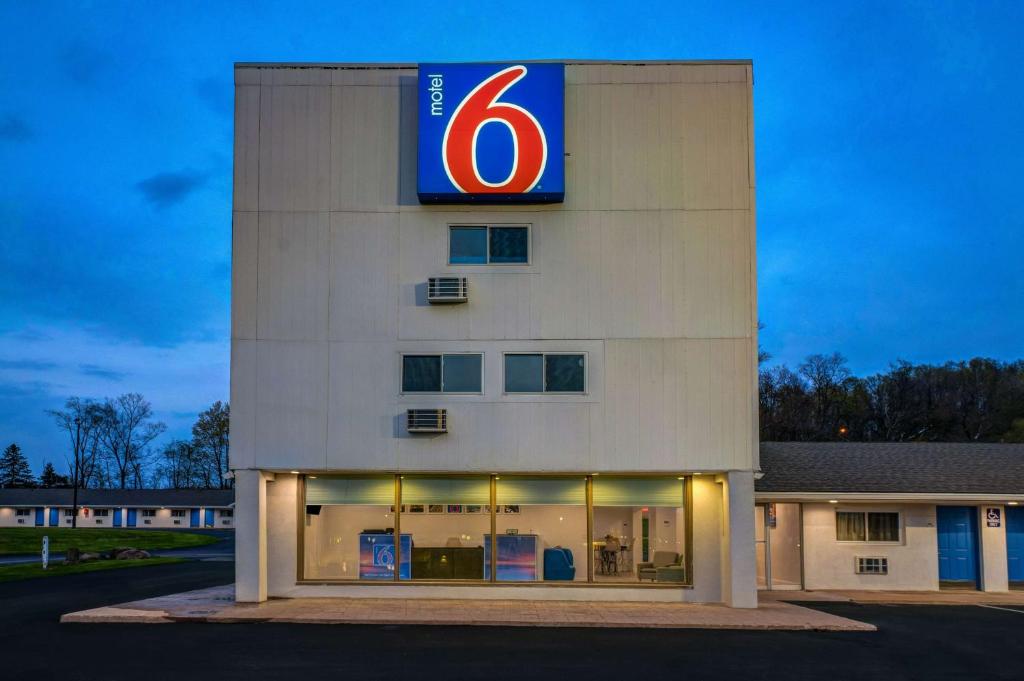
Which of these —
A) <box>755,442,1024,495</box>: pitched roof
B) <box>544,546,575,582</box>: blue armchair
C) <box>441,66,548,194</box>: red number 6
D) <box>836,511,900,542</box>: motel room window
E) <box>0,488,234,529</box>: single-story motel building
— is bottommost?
<box>0,488,234,529</box>: single-story motel building

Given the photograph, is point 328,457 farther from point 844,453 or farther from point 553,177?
point 844,453

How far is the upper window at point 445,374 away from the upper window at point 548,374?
766 millimetres

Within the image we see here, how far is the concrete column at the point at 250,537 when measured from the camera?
1797cm

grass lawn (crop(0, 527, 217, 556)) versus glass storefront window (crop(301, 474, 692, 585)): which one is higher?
glass storefront window (crop(301, 474, 692, 585))

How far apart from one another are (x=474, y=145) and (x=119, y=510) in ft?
205

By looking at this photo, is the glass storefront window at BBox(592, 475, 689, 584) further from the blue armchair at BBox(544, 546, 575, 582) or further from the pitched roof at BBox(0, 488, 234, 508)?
the pitched roof at BBox(0, 488, 234, 508)

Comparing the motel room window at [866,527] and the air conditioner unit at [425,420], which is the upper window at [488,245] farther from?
the motel room window at [866,527]

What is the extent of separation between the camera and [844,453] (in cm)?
2498

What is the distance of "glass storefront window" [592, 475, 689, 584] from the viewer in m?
18.7

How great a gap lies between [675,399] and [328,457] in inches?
299

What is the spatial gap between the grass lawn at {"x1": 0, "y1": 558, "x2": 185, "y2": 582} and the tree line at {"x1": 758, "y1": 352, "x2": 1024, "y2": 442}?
36053 mm

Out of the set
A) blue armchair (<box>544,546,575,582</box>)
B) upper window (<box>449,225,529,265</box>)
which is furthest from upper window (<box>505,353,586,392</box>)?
blue armchair (<box>544,546,575,582</box>)

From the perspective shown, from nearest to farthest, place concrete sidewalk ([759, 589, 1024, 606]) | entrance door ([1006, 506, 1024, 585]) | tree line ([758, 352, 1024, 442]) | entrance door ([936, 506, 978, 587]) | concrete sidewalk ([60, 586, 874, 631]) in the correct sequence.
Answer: concrete sidewalk ([60, 586, 874, 631]) → concrete sidewalk ([759, 589, 1024, 606]) → entrance door ([936, 506, 978, 587]) → entrance door ([1006, 506, 1024, 585]) → tree line ([758, 352, 1024, 442])

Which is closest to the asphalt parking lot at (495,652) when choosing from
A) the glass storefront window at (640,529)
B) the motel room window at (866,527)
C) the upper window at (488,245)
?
the glass storefront window at (640,529)
